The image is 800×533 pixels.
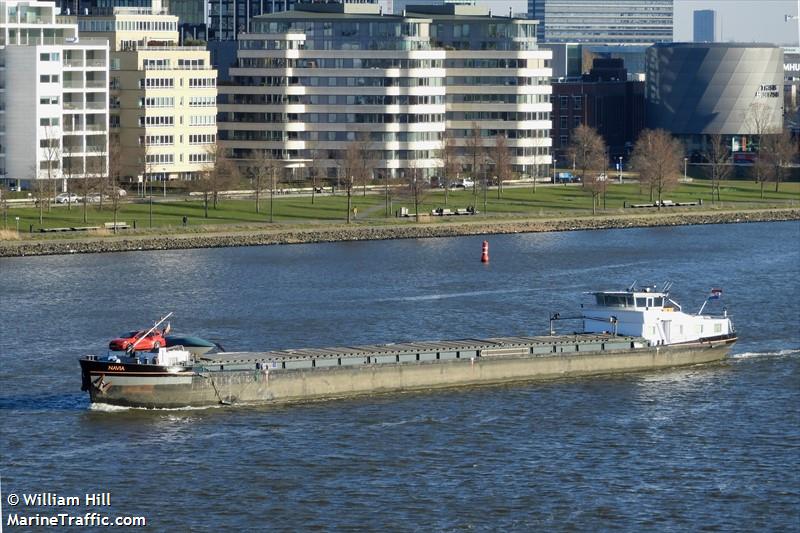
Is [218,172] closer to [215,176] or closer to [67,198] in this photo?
[215,176]

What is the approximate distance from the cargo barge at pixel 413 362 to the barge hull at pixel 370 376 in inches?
1.7

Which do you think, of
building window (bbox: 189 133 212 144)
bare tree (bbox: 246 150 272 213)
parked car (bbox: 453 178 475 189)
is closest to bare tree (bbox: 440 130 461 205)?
parked car (bbox: 453 178 475 189)

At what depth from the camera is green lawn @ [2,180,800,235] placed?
154m

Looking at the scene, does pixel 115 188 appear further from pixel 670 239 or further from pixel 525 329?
pixel 525 329

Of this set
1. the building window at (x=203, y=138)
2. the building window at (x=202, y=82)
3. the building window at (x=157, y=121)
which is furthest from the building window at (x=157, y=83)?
the building window at (x=203, y=138)

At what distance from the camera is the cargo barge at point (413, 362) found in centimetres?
7850

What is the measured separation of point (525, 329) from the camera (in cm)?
10131

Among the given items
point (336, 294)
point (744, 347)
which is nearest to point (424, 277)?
point (336, 294)

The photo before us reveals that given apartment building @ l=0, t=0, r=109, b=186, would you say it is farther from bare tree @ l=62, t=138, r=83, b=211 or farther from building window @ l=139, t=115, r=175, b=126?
building window @ l=139, t=115, r=175, b=126

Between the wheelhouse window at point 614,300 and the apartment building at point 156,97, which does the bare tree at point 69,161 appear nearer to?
the apartment building at point 156,97

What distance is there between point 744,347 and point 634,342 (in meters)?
9.06

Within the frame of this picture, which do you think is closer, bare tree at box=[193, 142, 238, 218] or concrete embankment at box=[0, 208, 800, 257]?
concrete embankment at box=[0, 208, 800, 257]

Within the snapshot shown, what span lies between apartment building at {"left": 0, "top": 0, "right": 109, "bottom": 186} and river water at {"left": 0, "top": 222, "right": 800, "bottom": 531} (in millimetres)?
54381

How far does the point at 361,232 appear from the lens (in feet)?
509
